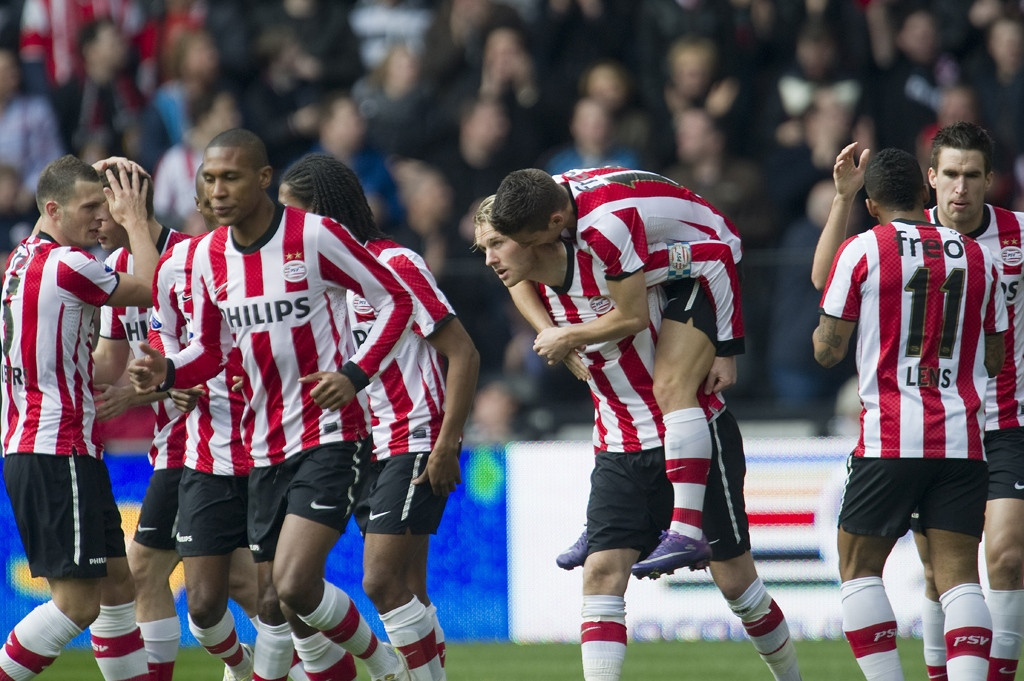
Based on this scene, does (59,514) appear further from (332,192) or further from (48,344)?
(332,192)

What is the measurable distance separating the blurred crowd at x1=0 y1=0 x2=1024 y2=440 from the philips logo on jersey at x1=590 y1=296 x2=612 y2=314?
521cm

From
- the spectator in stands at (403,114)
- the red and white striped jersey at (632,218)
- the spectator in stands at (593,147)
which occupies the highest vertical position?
the spectator in stands at (403,114)

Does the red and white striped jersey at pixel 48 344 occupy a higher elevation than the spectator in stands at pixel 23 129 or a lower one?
lower

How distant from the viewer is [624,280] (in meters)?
6.57

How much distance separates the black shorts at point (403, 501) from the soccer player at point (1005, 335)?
2.13m

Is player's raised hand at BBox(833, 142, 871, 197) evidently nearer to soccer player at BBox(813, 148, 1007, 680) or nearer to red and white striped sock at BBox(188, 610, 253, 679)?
soccer player at BBox(813, 148, 1007, 680)

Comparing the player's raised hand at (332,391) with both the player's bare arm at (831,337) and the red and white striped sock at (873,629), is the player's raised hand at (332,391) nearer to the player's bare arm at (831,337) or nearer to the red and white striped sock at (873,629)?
the player's bare arm at (831,337)

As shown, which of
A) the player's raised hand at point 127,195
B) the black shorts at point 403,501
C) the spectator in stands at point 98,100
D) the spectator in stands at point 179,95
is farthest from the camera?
the spectator in stands at point 98,100

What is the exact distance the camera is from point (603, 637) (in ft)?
21.5

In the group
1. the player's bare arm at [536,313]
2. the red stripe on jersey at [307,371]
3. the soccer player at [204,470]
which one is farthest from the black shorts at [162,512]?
the player's bare arm at [536,313]

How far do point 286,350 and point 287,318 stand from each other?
0.14 m

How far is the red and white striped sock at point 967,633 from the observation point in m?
6.24

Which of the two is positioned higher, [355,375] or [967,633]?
[355,375]

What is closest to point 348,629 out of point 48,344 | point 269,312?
point 269,312
